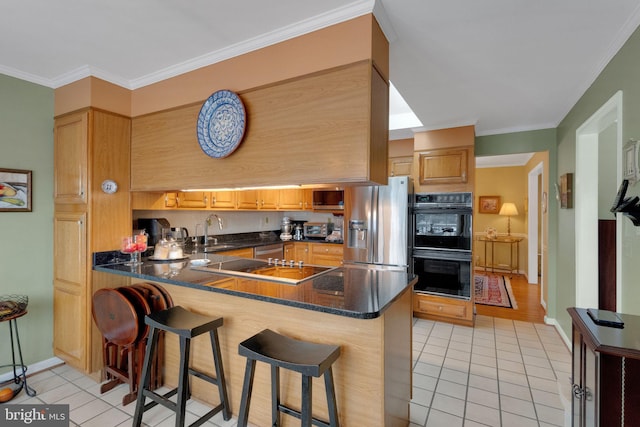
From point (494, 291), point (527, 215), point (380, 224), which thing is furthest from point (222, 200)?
Answer: point (527, 215)

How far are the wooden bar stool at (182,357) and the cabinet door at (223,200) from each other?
205 cm

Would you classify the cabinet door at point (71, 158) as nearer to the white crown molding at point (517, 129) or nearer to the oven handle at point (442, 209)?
the oven handle at point (442, 209)

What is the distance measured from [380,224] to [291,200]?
1740 millimetres

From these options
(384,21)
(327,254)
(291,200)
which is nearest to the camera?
(384,21)

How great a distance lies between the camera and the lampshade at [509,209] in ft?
21.9

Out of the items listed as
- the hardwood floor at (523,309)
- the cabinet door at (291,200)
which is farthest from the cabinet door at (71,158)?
the hardwood floor at (523,309)

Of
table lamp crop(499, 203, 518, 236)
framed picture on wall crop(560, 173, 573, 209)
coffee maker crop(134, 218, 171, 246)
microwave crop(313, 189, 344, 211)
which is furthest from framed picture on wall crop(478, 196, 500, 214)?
coffee maker crop(134, 218, 171, 246)

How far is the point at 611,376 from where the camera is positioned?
110cm

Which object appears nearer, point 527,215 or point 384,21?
point 384,21

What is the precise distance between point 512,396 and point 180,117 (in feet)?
11.2

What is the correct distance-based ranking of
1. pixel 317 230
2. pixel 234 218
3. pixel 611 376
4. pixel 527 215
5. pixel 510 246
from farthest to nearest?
pixel 510 246 < pixel 527 215 < pixel 317 230 < pixel 234 218 < pixel 611 376

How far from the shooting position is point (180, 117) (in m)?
2.54

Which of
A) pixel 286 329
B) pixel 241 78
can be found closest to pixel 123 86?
pixel 241 78

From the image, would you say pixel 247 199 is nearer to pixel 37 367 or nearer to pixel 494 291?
pixel 37 367
